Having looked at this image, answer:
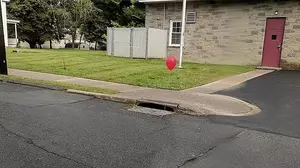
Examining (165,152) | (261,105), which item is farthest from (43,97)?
(261,105)

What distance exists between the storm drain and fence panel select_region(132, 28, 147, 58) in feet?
36.5

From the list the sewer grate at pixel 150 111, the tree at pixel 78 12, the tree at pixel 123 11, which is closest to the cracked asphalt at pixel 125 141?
the sewer grate at pixel 150 111

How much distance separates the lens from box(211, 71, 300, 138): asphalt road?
5.83m

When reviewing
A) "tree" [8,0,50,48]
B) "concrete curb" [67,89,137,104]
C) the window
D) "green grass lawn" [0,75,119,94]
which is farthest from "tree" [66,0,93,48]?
"concrete curb" [67,89,137,104]

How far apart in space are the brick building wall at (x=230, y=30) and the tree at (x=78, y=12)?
18.4 meters

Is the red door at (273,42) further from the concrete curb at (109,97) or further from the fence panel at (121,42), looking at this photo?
the concrete curb at (109,97)

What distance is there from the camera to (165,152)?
434 centimetres

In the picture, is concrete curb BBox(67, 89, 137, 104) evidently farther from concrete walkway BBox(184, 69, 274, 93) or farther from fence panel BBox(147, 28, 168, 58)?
fence panel BBox(147, 28, 168, 58)

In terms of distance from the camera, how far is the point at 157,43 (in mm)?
18984

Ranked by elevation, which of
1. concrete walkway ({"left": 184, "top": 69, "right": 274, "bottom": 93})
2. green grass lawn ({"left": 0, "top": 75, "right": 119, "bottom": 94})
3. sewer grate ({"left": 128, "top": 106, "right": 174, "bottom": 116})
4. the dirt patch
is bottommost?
sewer grate ({"left": 128, "top": 106, "right": 174, "bottom": 116})

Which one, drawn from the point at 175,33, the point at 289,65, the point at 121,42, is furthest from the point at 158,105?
the point at 175,33

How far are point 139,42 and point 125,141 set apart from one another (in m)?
14.3

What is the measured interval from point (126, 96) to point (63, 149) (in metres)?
3.86

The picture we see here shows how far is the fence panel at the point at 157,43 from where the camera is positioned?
60.5ft
